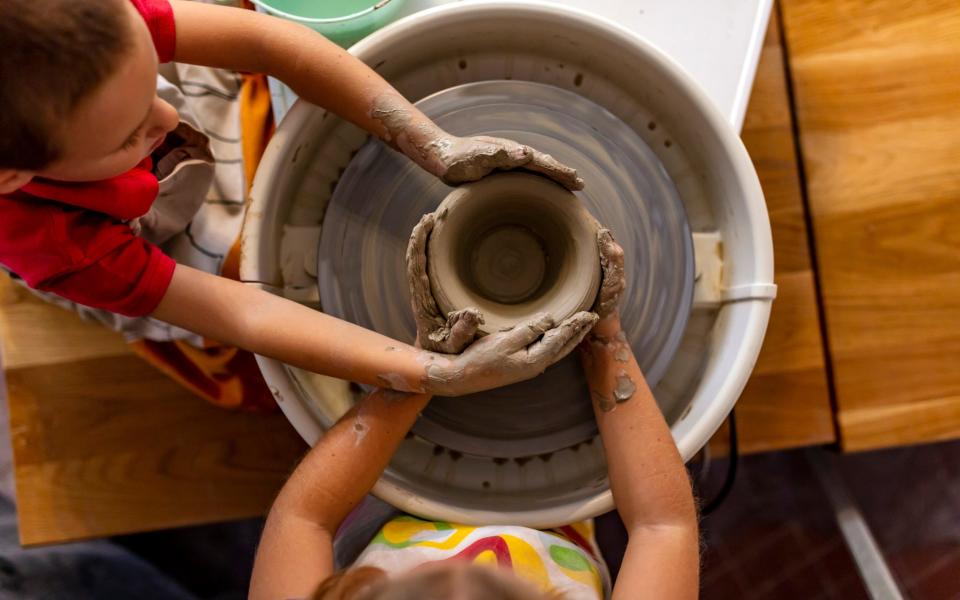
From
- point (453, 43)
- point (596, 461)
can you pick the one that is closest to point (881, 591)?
point (596, 461)

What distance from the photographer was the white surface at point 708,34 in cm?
95

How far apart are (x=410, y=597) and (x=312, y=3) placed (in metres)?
0.84

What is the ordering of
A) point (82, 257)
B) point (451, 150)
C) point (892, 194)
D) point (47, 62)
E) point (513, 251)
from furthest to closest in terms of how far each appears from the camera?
point (892, 194)
point (513, 251)
point (451, 150)
point (82, 257)
point (47, 62)

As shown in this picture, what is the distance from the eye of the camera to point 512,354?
786 millimetres

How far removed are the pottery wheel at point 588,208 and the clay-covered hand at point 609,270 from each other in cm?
11

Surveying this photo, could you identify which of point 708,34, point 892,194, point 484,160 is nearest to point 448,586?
point 484,160

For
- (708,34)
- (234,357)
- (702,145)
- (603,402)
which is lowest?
(234,357)

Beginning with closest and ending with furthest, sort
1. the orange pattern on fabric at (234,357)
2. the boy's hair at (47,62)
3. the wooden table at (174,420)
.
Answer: the boy's hair at (47,62) < the orange pattern on fabric at (234,357) < the wooden table at (174,420)

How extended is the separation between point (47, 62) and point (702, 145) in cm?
72

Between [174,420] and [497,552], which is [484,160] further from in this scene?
[174,420]

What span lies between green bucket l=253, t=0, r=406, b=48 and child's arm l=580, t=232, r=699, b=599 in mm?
409

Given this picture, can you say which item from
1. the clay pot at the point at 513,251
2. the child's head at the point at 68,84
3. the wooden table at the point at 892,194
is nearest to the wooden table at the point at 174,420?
the wooden table at the point at 892,194

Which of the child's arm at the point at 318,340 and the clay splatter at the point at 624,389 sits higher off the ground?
the child's arm at the point at 318,340

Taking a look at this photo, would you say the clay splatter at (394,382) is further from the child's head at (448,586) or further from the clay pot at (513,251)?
the child's head at (448,586)
